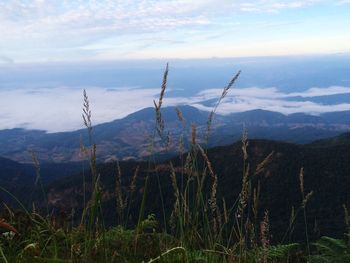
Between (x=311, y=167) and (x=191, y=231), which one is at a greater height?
(x=191, y=231)

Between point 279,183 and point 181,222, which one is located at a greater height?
point 181,222

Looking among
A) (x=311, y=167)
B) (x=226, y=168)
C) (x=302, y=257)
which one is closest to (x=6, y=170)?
(x=226, y=168)

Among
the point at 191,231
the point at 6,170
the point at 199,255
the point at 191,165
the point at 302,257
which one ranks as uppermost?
the point at 191,165

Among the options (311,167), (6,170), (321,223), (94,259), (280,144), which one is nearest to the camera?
(94,259)

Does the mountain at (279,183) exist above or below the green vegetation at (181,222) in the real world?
below

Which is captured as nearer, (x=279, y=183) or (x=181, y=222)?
(x=181, y=222)

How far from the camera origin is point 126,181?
83500mm

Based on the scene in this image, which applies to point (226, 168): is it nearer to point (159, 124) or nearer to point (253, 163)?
point (253, 163)

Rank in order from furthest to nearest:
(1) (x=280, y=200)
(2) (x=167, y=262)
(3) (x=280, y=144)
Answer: (3) (x=280, y=144) < (1) (x=280, y=200) < (2) (x=167, y=262)

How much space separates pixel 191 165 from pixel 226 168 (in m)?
79.6

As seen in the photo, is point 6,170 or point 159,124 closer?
point 159,124

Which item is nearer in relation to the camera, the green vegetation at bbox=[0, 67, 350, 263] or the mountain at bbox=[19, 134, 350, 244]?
the green vegetation at bbox=[0, 67, 350, 263]

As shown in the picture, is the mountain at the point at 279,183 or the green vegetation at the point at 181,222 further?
the mountain at the point at 279,183

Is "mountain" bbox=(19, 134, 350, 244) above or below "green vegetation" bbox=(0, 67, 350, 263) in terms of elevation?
below
